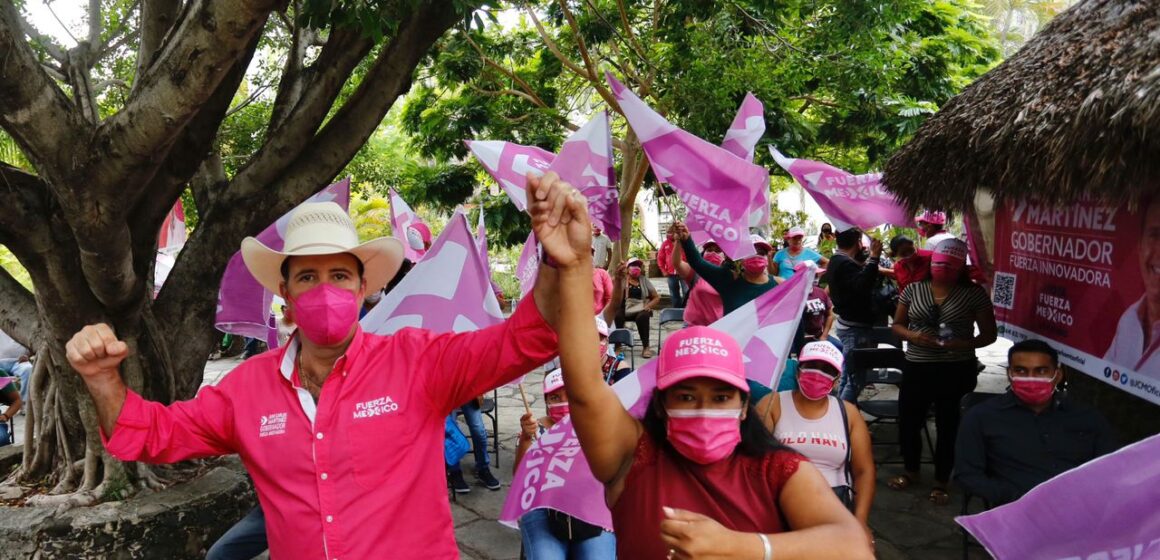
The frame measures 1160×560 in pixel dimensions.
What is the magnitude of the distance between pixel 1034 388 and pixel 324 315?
362 cm

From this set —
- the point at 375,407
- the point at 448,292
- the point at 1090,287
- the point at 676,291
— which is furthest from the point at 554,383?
the point at 676,291

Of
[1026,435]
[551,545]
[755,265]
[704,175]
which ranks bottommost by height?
[551,545]

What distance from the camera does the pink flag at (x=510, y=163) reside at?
20.3ft

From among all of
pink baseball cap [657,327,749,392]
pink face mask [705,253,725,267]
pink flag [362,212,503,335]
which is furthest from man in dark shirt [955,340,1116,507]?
pink face mask [705,253,725,267]

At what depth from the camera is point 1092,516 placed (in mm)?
2463

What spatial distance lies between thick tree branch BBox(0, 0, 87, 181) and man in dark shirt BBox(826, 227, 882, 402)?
5.71 m

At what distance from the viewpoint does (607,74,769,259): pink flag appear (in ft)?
17.7

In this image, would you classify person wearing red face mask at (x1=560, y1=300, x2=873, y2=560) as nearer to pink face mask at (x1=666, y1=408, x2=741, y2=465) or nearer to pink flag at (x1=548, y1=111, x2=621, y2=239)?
pink face mask at (x1=666, y1=408, x2=741, y2=465)

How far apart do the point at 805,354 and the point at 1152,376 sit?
1719 millimetres

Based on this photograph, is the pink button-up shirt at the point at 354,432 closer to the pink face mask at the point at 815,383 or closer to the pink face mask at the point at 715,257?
the pink face mask at the point at 815,383

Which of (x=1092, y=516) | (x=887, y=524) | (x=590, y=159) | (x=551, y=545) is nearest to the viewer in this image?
(x=1092, y=516)

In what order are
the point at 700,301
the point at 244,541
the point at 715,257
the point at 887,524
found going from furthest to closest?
1. the point at 715,257
2. the point at 700,301
3. the point at 887,524
4. the point at 244,541

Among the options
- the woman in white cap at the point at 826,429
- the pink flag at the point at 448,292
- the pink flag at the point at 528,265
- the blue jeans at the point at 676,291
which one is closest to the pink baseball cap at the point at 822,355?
the woman in white cap at the point at 826,429

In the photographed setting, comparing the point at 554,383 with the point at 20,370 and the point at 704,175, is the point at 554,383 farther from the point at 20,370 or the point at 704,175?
the point at 20,370
